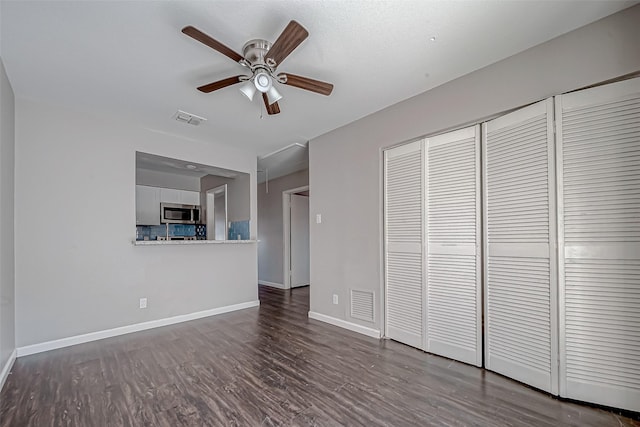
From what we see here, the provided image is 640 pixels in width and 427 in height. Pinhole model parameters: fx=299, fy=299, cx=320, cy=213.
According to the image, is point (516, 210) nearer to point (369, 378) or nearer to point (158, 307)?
point (369, 378)

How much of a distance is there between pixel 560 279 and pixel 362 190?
6.56 ft

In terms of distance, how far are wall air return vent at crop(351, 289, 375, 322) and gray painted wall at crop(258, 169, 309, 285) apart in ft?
10.1

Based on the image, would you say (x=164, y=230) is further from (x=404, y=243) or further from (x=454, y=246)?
(x=454, y=246)

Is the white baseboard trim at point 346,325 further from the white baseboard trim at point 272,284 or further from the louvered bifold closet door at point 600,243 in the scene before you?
the white baseboard trim at point 272,284

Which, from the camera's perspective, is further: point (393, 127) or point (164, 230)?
point (164, 230)

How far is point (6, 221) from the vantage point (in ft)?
8.40

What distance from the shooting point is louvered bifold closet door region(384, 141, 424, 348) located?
9.73 feet

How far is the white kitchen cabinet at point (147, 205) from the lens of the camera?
5.10m

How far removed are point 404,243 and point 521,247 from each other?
105cm

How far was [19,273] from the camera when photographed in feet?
9.48

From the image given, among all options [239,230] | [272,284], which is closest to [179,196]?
[239,230]

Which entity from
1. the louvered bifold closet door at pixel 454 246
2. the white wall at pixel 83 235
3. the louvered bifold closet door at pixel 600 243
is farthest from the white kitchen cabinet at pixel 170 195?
the louvered bifold closet door at pixel 600 243

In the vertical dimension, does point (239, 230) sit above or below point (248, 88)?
below

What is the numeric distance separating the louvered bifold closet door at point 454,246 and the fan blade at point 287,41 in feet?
5.43
